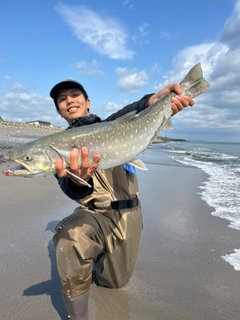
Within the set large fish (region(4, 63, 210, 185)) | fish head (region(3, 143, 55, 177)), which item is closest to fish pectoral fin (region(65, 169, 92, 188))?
large fish (region(4, 63, 210, 185))

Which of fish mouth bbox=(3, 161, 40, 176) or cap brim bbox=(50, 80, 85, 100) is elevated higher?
cap brim bbox=(50, 80, 85, 100)

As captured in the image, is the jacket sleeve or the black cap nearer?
the jacket sleeve

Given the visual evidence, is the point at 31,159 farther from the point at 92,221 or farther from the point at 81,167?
the point at 92,221

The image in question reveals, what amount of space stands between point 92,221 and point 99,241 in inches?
9.7

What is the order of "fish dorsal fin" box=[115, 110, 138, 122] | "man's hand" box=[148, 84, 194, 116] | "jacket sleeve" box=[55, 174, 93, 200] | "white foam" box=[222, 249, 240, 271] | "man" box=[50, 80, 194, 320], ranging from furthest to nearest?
"white foam" box=[222, 249, 240, 271] < "man's hand" box=[148, 84, 194, 116] < "fish dorsal fin" box=[115, 110, 138, 122] < "jacket sleeve" box=[55, 174, 93, 200] < "man" box=[50, 80, 194, 320]

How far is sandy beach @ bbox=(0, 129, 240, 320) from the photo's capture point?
2.95m

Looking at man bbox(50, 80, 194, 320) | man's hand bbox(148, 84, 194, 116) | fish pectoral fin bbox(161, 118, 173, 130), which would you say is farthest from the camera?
fish pectoral fin bbox(161, 118, 173, 130)

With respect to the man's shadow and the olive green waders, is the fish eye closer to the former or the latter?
A: the olive green waders

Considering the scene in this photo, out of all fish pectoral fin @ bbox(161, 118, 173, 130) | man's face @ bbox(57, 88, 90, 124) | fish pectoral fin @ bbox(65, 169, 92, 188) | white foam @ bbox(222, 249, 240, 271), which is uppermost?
man's face @ bbox(57, 88, 90, 124)

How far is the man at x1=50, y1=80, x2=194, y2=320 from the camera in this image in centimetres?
285

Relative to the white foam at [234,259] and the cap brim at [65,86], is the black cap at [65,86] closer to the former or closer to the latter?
the cap brim at [65,86]

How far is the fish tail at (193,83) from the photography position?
3.87 m

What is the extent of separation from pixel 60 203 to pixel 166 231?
2.78m

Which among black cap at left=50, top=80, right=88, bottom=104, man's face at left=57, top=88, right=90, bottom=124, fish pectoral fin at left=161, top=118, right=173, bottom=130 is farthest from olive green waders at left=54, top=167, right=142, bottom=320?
black cap at left=50, top=80, right=88, bottom=104
